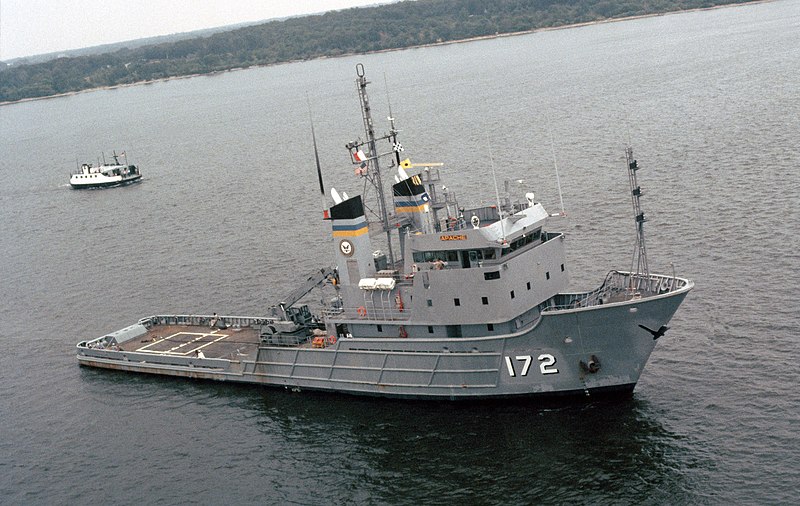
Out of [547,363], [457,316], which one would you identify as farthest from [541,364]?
[457,316]

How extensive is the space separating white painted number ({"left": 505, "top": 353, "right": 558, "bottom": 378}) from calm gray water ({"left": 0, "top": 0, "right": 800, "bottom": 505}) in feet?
4.72

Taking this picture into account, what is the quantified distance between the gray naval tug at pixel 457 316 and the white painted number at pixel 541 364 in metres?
0.04

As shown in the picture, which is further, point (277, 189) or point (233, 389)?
point (277, 189)

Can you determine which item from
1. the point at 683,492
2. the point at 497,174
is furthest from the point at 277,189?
the point at 683,492

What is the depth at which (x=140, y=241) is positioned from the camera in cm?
6488

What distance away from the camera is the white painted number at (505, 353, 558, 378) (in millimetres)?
30312

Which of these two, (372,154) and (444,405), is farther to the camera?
(372,154)

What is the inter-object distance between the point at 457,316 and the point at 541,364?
3.24m

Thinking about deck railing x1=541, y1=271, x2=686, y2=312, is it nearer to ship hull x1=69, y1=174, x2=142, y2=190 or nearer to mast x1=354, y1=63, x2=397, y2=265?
mast x1=354, y1=63, x2=397, y2=265

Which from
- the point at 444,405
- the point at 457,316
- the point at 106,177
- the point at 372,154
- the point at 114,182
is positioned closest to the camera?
the point at 457,316

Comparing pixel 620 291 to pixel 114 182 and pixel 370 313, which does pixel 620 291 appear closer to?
pixel 370 313

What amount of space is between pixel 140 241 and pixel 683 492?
4806 centimetres

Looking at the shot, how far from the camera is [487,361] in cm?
3097

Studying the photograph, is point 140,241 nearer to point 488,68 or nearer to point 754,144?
point 754,144
